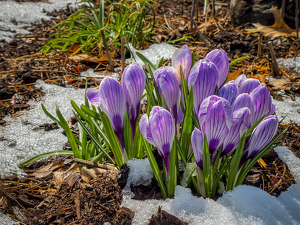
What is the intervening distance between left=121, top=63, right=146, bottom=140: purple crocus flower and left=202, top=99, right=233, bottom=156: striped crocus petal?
34 centimetres

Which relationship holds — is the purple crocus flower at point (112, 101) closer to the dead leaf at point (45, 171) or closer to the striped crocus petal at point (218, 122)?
the striped crocus petal at point (218, 122)

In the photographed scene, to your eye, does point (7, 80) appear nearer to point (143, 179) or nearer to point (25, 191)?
point (25, 191)

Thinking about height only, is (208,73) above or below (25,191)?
above

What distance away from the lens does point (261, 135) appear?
109 centimetres

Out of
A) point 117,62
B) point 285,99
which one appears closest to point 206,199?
point 285,99

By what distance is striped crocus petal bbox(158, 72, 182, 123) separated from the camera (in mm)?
1167

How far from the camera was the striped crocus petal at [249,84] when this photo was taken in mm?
1218

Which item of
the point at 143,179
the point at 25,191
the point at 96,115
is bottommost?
the point at 25,191

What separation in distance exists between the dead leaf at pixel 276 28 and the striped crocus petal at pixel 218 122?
208cm

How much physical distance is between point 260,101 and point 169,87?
1.20 feet

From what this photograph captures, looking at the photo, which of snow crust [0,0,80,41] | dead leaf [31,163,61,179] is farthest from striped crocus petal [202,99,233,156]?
snow crust [0,0,80,41]

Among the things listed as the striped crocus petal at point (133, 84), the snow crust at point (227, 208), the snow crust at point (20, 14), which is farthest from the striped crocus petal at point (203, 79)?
the snow crust at point (20, 14)

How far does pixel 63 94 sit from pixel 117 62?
67 centimetres

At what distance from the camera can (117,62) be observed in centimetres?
276
